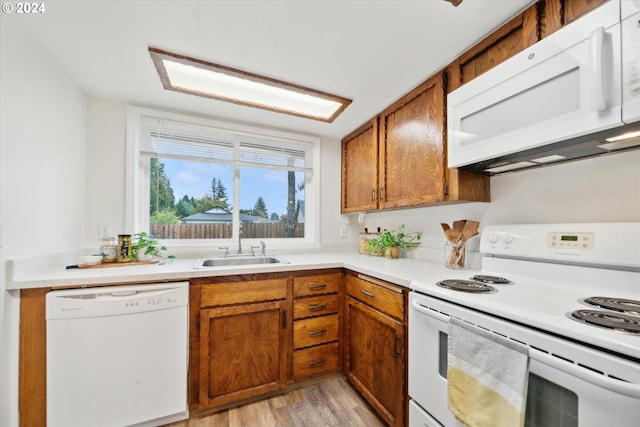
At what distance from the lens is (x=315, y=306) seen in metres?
1.87

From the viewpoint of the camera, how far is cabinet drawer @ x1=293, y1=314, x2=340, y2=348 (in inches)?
71.5

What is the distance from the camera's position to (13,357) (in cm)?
125

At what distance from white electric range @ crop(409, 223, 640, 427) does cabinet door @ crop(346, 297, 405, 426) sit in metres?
0.12

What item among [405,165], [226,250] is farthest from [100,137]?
[405,165]

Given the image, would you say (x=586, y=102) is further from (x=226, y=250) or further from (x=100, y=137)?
(x=100, y=137)

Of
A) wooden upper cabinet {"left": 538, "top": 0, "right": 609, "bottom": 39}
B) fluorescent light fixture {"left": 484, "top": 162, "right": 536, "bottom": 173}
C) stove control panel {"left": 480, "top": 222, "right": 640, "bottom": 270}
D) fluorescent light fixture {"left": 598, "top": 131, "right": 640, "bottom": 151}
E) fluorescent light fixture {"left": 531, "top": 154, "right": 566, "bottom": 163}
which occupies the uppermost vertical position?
wooden upper cabinet {"left": 538, "top": 0, "right": 609, "bottom": 39}

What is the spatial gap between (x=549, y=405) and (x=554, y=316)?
262mm

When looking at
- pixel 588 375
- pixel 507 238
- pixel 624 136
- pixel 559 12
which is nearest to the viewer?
pixel 588 375

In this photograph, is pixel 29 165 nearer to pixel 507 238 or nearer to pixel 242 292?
pixel 242 292

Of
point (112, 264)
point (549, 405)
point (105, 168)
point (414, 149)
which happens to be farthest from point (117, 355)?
point (414, 149)

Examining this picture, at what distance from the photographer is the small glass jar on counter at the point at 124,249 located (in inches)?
72.2

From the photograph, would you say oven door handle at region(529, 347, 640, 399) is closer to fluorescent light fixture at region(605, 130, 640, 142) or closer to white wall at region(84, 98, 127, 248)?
fluorescent light fixture at region(605, 130, 640, 142)

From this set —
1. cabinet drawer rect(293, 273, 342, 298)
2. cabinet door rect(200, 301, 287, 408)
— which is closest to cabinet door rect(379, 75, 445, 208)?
cabinet drawer rect(293, 273, 342, 298)

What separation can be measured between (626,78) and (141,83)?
2453mm
